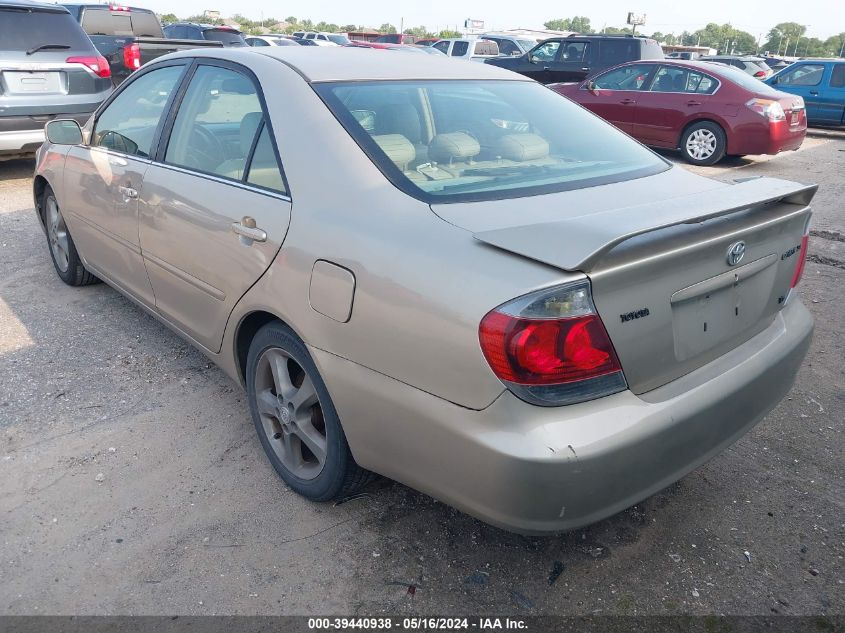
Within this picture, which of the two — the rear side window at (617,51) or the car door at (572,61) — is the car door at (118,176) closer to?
the rear side window at (617,51)

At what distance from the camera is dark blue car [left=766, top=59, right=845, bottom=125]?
14523mm

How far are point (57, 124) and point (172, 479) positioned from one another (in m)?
2.35

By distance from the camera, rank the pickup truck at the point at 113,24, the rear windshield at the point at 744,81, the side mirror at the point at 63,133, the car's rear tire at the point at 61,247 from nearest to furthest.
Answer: the side mirror at the point at 63,133, the car's rear tire at the point at 61,247, the rear windshield at the point at 744,81, the pickup truck at the point at 113,24

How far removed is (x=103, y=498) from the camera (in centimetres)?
267

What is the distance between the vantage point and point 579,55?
14.5 meters

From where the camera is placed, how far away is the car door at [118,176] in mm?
3449

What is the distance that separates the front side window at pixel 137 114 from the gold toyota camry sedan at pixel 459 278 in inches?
2.2

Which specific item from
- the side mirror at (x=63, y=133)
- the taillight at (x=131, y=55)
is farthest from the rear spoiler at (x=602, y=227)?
the taillight at (x=131, y=55)

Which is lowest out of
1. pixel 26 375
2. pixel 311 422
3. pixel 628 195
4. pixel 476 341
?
pixel 26 375

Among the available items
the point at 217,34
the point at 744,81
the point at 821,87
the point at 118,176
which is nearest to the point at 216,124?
the point at 118,176

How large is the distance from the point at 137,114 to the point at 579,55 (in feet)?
A: 41.0

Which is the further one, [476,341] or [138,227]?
[138,227]

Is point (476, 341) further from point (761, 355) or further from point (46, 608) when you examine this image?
point (46, 608)

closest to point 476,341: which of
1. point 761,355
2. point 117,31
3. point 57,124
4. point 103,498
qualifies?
point 761,355
